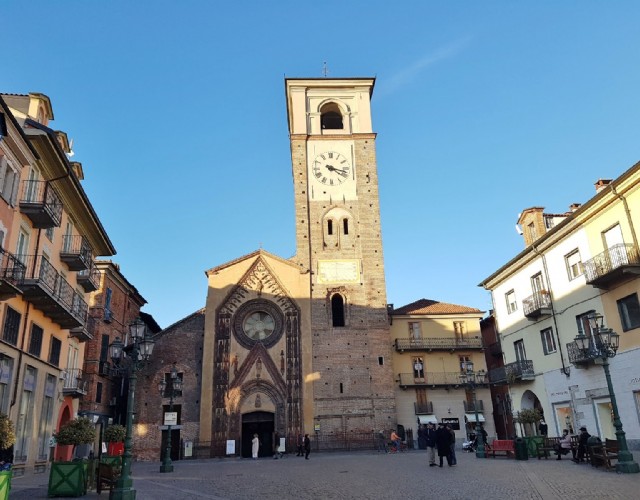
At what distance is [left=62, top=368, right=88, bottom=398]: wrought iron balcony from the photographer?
24.5 meters

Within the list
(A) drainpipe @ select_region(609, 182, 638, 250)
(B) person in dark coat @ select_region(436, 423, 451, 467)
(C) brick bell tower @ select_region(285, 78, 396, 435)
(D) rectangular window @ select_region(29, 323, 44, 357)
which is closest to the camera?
(B) person in dark coat @ select_region(436, 423, 451, 467)

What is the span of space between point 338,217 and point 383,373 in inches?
455

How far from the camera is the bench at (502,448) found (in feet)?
71.4

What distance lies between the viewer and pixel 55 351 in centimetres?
2273

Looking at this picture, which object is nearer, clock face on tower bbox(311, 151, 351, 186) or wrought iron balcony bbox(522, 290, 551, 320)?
wrought iron balcony bbox(522, 290, 551, 320)

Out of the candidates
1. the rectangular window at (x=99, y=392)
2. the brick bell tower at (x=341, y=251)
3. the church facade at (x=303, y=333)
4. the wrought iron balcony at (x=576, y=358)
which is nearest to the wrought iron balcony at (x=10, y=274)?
the rectangular window at (x=99, y=392)

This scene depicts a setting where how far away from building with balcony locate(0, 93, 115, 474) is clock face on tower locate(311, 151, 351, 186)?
1913cm

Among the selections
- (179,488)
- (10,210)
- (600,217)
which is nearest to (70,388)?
(10,210)

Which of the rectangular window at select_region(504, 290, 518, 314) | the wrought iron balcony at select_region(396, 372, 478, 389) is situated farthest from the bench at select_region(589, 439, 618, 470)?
the wrought iron balcony at select_region(396, 372, 478, 389)

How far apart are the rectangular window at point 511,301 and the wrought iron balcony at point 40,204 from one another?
24319 millimetres

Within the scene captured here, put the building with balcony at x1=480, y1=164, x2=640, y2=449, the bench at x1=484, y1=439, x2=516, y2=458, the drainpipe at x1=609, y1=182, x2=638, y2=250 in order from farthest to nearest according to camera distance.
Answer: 1. the bench at x1=484, y1=439, x2=516, y2=458
2. the building with balcony at x1=480, y1=164, x2=640, y2=449
3. the drainpipe at x1=609, y1=182, x2=638, y2=250

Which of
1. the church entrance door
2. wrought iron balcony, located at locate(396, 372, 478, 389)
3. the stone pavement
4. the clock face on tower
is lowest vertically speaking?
the stone pavement

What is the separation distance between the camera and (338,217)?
3984cm

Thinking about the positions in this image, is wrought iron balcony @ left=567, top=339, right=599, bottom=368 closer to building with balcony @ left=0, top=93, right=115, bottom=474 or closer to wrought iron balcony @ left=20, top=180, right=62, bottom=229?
building with balcony @ left=0, top=93, right=115, bottom=474
